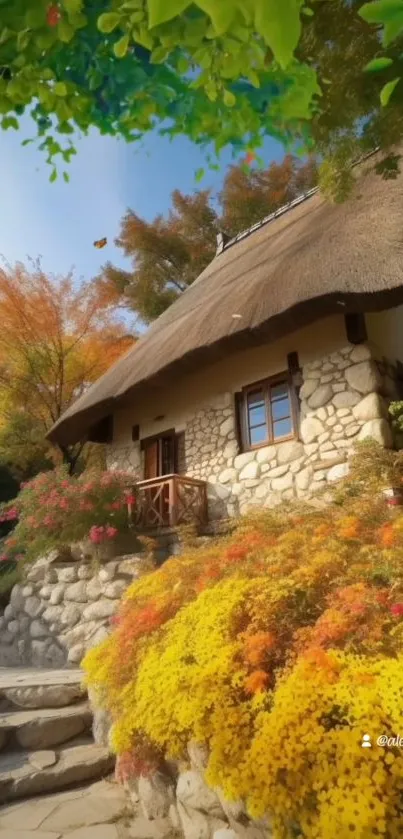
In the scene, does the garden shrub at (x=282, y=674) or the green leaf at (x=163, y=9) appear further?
the garden shrub at (x=282, y=674)

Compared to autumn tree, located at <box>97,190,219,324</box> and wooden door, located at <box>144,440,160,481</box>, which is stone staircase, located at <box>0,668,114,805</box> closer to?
wooden door, located at <box>144,440,160,481</box>

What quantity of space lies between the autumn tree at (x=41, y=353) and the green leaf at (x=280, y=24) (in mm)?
11167

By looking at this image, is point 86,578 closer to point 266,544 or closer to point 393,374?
point 266,544

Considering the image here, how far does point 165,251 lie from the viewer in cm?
1809

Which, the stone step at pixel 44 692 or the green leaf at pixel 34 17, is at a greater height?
the green leaf at pixel 34 17

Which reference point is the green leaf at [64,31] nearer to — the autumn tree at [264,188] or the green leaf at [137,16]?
the green leaf at [137,16]

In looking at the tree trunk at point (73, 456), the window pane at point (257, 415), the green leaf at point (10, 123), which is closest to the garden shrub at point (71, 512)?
the window pane at point (257, 415)

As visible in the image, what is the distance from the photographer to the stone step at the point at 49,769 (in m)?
3.20

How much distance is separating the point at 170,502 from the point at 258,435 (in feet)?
5.33

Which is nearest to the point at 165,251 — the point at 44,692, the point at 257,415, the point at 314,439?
the point at 257,415

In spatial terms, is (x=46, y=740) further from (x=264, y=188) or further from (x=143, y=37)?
(x=264, y=188)

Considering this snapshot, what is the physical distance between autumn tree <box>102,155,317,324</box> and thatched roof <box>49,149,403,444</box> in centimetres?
839

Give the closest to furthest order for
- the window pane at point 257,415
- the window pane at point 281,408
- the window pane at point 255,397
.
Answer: the window pane at point 281,408 → the window pane at point 257,415 → the window pane at point 255,397

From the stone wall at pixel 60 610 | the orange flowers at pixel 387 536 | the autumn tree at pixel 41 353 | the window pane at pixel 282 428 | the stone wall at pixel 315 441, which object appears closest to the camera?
the orange flowers at pixel 387 536
